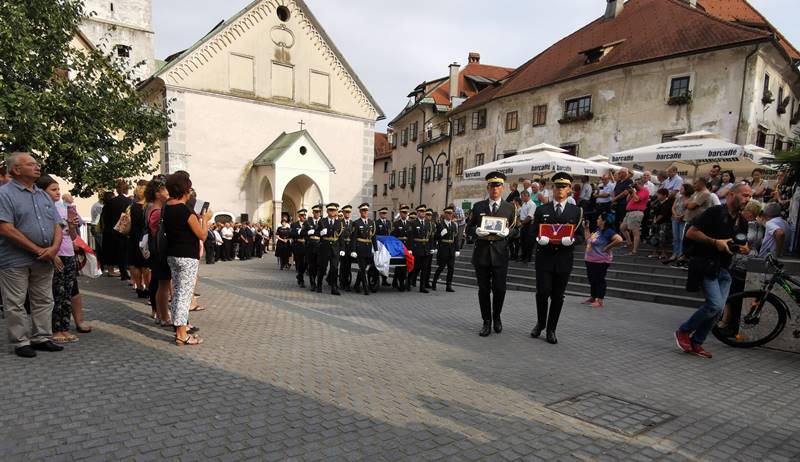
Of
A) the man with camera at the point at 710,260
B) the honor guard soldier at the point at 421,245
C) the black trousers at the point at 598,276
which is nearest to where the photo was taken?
the man with camera at the point at 710,260

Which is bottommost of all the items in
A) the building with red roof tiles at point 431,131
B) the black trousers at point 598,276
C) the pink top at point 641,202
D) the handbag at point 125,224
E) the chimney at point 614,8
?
the black trousers at point 598,276

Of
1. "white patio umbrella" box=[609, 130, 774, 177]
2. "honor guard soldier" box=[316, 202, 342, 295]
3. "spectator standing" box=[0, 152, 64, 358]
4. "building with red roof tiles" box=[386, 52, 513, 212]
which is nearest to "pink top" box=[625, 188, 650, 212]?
"white patio umbrella" box=[609, 130, 774, 177]

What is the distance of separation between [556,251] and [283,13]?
1004 inches

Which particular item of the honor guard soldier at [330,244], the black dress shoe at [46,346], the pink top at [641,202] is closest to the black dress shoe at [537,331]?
the honor guard soldier at [330,244]

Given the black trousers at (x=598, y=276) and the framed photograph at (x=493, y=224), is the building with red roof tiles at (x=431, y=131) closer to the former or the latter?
the black trousers at (x=598, y=276)

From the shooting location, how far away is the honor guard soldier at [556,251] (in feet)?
20.1

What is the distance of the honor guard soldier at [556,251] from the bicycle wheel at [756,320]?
2370 mm

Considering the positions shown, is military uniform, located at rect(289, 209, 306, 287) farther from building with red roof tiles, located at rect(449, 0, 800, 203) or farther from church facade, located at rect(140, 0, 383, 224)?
building with red roof tiles, located at rect(449, 0, 800, 203)

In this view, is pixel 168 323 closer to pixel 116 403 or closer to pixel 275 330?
pixel 275 330

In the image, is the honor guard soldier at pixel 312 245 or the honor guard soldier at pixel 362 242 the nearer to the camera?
the honor guard soldier at pixel 362 242

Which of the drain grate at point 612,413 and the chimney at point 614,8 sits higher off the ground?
the chimney at point 614,8

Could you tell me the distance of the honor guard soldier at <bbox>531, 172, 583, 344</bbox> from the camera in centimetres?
613

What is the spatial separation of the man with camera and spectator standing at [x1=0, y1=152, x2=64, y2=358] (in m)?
7.48

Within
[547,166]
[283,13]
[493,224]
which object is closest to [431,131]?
[283,13]
